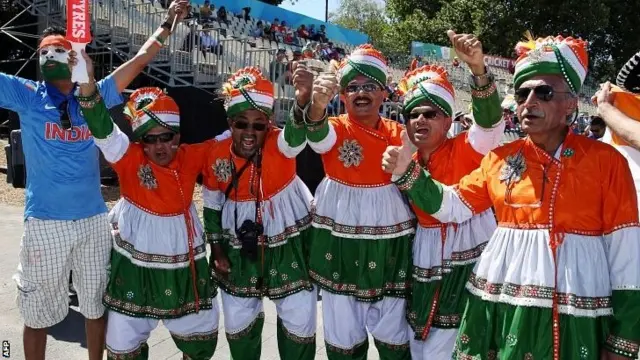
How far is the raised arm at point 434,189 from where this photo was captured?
2.59 metres

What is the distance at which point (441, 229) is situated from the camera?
3146mm

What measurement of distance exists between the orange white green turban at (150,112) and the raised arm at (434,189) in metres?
1.53

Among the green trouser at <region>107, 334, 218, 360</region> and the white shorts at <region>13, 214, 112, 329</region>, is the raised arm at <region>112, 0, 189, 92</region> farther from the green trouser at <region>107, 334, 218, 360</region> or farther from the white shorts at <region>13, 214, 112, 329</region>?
the green trouser at <region>107, 334, 218, 360</region>

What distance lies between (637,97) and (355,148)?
4.87 feet

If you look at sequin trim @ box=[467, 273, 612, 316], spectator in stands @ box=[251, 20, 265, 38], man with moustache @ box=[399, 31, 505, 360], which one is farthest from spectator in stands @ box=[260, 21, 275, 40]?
sequin trim @ box=[467, 273, 612, 316]

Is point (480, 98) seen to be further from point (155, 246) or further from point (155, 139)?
point (155, 246)

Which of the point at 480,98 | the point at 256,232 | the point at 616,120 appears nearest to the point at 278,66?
the point at 256,232

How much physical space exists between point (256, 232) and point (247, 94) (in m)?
0.83

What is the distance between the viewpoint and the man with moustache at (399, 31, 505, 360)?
3.05 m

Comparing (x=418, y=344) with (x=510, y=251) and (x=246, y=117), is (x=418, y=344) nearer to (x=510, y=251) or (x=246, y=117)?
(x=510, y=251)

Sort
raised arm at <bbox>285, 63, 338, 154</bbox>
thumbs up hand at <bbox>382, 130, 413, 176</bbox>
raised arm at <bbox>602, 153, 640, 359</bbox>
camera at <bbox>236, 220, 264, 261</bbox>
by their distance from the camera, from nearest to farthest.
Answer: raised arm at <bbox>602, 153, 640, 359</bbox>
thumbs up hand at <bbox>382, 130, 413, 176</bbox>
raised arm at <bbox>285, 63, 338, 154</bbox>
camera at <bbox>236, 220, 264, 261</bbox>

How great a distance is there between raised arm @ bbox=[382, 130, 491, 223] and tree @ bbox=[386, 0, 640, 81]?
23.8 m

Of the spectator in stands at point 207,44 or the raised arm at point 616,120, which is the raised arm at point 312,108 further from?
the spectator in stands at point 207,44

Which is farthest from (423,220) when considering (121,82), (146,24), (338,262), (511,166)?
(146,24)
